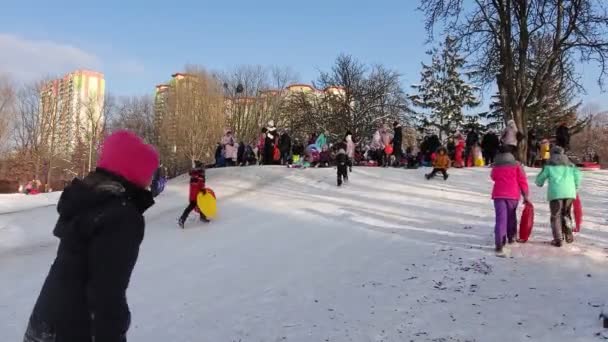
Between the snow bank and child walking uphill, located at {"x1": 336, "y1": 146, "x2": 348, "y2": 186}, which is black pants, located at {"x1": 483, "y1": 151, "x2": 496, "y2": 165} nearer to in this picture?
child walking uphill, located at {"x1": 336, "y1": 146, "x2": 348, "y2": 186}

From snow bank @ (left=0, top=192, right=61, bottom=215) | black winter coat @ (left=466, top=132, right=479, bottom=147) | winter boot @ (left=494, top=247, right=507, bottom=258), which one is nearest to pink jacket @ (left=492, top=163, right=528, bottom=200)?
winter boot @ (left=494, top=247, right=507, bottom=258)

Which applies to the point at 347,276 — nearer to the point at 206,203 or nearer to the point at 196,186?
the point at 206,203

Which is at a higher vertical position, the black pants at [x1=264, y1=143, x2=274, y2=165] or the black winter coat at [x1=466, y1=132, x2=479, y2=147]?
the black winter coat at [x1=466, y1=132, x2=479, y2=147]

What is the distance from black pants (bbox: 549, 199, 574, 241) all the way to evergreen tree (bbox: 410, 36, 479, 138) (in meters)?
40.3

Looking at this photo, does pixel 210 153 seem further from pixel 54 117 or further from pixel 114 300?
pixel 114 300

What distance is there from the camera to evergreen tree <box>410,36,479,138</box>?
160 feet

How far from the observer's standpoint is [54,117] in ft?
189

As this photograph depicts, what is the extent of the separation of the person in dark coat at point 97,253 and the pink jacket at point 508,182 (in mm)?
7263

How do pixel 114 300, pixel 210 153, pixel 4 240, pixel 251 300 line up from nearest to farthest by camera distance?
pixel 114 300
pixel 251 300
pixel 4 240
pixel 210 153

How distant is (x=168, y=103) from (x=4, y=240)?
46.5 metres

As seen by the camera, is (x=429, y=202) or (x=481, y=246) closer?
(x=481, y=246)

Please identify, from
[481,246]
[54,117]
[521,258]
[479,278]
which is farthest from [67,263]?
[54,117]

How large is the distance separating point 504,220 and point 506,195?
429 mm

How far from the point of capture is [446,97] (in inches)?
1941
